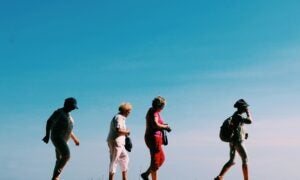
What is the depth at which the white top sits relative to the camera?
1221cm

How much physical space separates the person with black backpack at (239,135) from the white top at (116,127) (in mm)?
3105

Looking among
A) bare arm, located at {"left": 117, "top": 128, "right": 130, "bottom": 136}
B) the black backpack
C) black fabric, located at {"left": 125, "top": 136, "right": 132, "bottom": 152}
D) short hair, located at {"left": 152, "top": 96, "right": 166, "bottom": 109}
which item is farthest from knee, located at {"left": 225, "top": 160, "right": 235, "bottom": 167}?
bare arm, located at {"left": 117, "top": 128, "right": 130, "bottom": 136}

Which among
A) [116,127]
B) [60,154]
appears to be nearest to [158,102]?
[116,127]

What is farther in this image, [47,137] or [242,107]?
[242,107]

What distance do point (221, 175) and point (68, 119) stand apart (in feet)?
15.6

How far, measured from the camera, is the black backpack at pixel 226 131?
518 inches

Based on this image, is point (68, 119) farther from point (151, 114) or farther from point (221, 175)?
point (221, 175)

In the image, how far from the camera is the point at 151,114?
12.6m

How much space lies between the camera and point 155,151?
12578 mm

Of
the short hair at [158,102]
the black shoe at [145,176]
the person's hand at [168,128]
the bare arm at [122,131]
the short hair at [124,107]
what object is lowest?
the black shoe at [145,176]

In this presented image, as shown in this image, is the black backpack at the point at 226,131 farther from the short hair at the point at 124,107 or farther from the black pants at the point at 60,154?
the black pants at the point at 60,154

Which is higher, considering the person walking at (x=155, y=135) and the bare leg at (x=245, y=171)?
the person walking at (x=155, y=135)

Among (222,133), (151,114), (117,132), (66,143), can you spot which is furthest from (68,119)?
(222,133)

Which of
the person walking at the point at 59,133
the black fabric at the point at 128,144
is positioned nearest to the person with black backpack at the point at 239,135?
the black fabric at the point at 128,144
